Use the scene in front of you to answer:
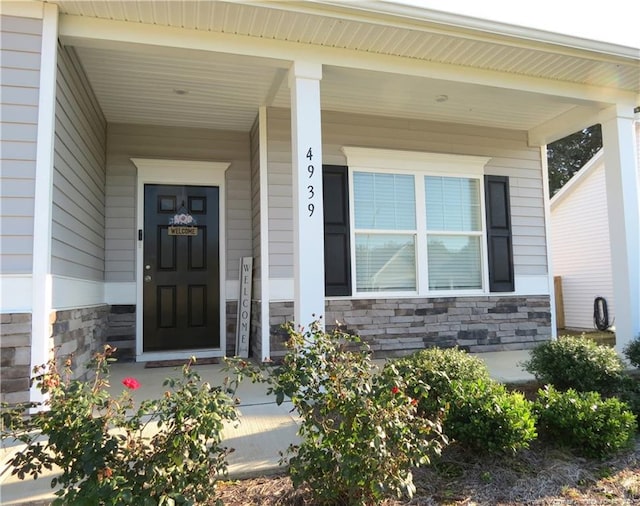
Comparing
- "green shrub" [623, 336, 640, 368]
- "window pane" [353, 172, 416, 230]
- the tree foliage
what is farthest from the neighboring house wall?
the tree foliage

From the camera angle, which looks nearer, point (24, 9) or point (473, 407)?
point (473, 407)

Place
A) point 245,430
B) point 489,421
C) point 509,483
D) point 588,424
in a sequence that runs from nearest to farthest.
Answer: point 509,483, point 489,421, point 588,424, point 245,430

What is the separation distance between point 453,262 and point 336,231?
155 cm

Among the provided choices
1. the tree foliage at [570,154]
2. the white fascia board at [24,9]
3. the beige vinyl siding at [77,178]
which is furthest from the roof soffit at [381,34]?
the tree foliage at [570,154]

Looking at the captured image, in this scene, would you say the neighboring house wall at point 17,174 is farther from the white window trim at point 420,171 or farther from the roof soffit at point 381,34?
the white window trim at point 420,171

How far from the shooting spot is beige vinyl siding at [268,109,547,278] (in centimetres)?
466

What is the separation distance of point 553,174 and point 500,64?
16559mm

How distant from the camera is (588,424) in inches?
99.0

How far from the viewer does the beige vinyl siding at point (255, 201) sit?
189 inches

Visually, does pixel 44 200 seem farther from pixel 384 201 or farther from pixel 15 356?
pixel 384 201

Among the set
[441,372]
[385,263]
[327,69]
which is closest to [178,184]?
[327,69]

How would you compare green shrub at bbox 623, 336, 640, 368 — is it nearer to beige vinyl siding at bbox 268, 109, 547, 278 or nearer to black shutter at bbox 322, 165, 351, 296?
beige vinyl siding at bbox 268, 109, 547, 278

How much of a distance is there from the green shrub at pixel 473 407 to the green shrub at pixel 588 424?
0.52 ft

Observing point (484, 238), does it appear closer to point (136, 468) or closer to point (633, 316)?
point (633, 316)
